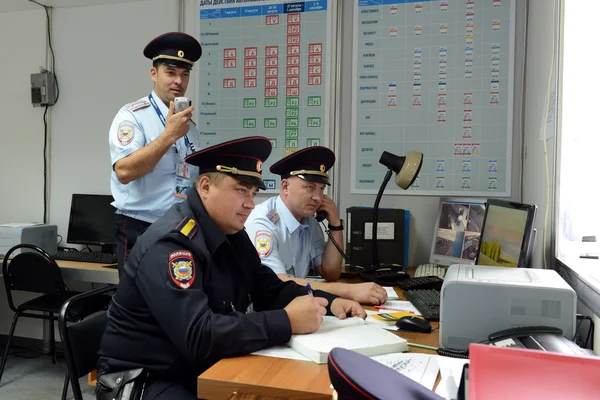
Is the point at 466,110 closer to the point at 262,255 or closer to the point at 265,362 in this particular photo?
the point at 262,255

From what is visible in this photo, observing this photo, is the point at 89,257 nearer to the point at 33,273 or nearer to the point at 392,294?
the point at 33,273

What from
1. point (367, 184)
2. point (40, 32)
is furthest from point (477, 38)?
point (40, 32)

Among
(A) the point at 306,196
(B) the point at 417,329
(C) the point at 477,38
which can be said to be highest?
(C) the point at 477,38

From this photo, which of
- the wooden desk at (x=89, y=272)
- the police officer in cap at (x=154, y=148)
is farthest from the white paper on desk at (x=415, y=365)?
the wooden desk at (x=89, y=272)

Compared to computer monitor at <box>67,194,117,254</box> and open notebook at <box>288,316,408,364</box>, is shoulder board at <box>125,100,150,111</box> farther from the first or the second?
open notebook at <box>288,316,408,364</box>

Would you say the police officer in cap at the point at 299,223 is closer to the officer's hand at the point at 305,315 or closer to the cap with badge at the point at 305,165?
the cap with badge at the point at 305,165

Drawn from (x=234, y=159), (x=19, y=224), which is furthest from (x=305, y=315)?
(x=19, y=224)

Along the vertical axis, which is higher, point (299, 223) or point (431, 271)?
point (299, 223)

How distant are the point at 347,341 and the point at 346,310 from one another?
13.2 inches

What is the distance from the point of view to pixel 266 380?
1.01 meters

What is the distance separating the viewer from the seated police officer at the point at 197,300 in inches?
46.5

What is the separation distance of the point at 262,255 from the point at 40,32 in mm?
2735

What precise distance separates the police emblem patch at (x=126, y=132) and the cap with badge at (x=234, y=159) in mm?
873

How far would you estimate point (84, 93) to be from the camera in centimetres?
356
